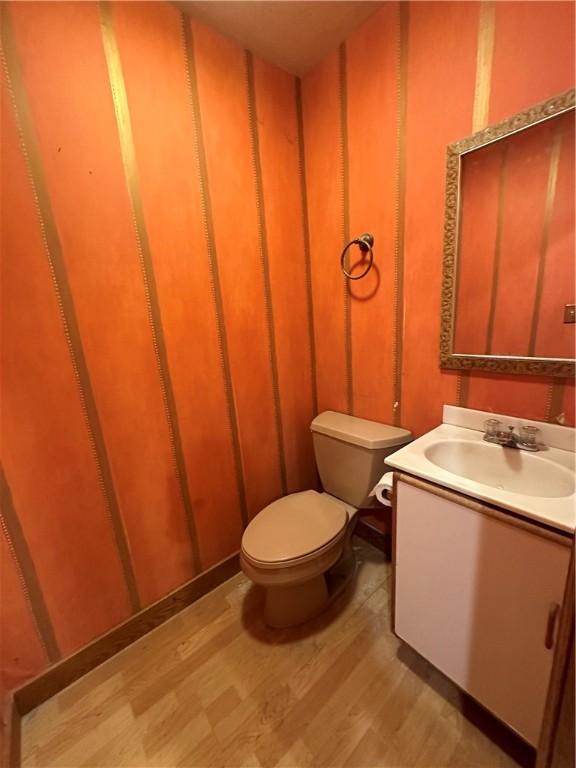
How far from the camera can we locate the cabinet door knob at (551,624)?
73cm

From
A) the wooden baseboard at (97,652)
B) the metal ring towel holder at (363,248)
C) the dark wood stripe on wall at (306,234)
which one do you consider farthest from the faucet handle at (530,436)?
the wooden baseboard at (97,652)

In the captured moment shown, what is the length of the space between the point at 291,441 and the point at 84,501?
38.2 inches

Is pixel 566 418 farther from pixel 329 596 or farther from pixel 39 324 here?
pixel 39 324

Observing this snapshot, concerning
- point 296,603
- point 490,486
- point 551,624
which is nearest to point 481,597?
point 551,624

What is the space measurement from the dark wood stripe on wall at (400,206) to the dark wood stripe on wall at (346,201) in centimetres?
23

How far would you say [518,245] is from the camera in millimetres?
1022

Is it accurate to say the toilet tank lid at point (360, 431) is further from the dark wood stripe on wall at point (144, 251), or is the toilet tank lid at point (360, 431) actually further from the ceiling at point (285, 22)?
the ceiling at point (285, 22)

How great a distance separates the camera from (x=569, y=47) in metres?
0.82

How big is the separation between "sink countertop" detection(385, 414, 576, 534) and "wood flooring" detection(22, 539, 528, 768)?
792mm

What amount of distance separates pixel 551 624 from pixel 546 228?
3.54ft

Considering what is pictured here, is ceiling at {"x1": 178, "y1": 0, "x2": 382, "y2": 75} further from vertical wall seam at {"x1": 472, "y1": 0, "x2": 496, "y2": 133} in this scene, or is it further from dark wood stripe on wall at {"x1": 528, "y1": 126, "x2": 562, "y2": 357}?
dark wood stripe on wall at {"x1": 528, "y1": 126, "x2": 562, "y2": 357}

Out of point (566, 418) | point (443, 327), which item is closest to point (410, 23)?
point (443, 327)

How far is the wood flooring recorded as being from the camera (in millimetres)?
949

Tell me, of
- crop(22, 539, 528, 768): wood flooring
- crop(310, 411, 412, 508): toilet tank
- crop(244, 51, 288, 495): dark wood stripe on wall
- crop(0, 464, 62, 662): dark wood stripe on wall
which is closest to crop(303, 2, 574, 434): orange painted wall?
crop(310, 411, 412, 508): toilet tank
